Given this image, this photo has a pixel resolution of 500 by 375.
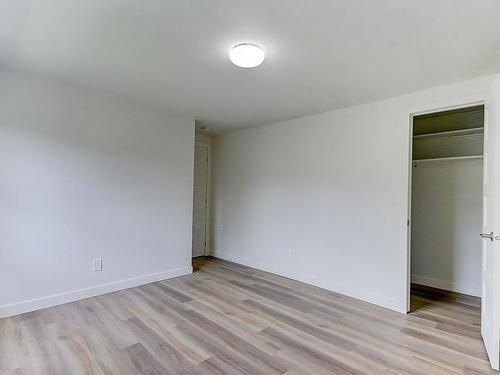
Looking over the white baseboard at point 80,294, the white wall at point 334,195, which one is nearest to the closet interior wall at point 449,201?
the white wall at point 334,195

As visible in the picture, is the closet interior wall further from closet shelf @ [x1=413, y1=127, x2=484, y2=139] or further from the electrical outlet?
the electrical outlet

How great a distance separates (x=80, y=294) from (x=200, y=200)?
2539mm

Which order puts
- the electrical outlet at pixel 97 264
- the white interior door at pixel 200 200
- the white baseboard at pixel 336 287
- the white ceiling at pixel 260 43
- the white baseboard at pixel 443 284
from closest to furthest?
the white ceiling at pixel 260 43 < the white baseboard at pixel 336 287 < the electrical outlet at pixel 97 264 < the white baseboard at pixel 443 284 < the white interior door at pixel 200 200

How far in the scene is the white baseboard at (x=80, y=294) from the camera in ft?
8.74

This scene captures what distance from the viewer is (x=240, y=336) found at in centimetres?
237

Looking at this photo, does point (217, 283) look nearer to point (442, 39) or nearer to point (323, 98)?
point (323, 98)

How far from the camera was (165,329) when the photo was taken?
2457mm

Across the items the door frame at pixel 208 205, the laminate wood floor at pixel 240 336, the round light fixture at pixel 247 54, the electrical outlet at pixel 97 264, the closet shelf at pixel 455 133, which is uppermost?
the round light fixture at pixel 247 54

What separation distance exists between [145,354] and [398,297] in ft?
8.27

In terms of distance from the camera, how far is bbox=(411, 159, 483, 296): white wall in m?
3.42

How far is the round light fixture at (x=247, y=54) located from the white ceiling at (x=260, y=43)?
0.07 m

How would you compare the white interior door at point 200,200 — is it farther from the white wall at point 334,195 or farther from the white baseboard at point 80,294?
the white baseboard at point 80,294

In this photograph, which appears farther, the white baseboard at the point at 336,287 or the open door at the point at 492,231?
the white baseboard at the point at 336,287

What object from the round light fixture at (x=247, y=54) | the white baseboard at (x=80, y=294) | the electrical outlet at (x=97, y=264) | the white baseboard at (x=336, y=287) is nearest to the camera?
the round light fixture at (x=247, y=54)
